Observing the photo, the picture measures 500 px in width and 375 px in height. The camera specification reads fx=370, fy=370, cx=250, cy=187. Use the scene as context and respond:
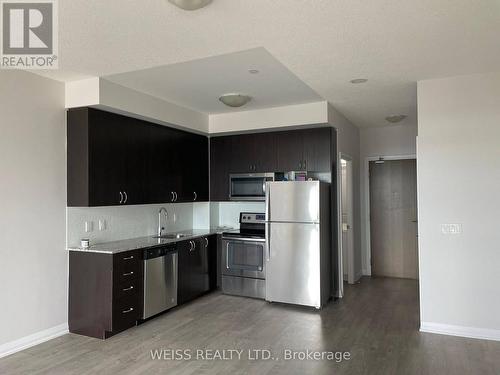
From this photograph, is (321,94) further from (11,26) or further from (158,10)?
(11,26)

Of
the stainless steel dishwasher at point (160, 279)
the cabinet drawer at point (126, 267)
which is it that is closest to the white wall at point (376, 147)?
the stainless steel dishwasher at point (160, 279)

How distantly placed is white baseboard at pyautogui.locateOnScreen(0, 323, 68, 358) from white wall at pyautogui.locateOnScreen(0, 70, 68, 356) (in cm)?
1

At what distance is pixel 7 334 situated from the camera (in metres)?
3.36

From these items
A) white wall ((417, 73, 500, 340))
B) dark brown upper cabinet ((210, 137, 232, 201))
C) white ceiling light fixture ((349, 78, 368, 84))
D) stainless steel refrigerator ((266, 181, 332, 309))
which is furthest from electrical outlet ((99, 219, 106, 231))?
white wall ((417, 73, 500, 340))

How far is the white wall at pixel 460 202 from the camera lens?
3623 millimetres

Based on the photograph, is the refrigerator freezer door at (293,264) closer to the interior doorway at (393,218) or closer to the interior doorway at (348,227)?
the interior doorway at (348,227)

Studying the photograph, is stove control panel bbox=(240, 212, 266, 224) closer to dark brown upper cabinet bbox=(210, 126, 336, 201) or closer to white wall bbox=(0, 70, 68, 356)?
dark brown upper cabinet bbox=(210, 126, 336, 201)

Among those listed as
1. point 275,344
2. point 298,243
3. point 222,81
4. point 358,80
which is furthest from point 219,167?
point 275,344

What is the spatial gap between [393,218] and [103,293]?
15.7 feet

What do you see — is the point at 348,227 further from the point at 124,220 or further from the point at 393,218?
the point at 124,220

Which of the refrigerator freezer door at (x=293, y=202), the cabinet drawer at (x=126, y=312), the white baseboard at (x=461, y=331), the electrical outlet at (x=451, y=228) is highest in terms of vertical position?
the refrigerator freezer door at (x=293, y=202)

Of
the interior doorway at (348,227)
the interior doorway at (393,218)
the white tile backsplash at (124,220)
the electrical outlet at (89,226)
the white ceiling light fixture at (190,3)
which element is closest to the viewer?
the white ceiling light fixture at (190,3)

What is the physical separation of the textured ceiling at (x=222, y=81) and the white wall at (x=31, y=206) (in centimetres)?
79

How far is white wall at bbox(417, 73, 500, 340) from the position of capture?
11.9 feet
